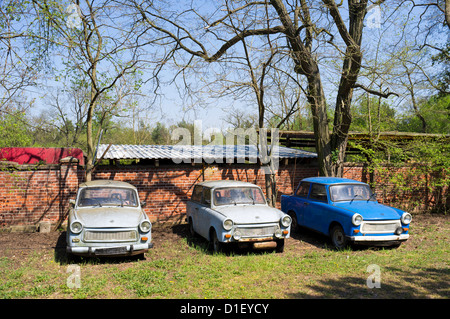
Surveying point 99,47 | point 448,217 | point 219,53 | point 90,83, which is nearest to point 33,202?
point 90,83

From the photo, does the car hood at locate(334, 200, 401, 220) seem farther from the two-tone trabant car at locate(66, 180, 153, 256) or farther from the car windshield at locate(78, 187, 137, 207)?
the car windshield at locate(78, 187, 137, 207)

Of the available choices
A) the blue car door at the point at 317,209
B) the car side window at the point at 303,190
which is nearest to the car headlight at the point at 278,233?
the blue car door at the point at 317,209

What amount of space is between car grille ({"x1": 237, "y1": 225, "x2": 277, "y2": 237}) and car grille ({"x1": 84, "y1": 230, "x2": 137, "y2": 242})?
223cm

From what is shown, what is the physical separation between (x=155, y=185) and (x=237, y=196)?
3.64 meters

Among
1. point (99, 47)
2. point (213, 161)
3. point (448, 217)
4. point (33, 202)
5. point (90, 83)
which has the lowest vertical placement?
point (448, 217)

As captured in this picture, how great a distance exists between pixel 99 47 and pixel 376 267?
9.13 m

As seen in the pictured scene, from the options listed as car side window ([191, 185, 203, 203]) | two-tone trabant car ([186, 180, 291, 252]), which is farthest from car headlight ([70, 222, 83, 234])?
car side window ([191, 185, 203, 203])

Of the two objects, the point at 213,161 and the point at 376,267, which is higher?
the point at 213,161

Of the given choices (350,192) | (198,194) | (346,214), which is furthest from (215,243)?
(350,192)

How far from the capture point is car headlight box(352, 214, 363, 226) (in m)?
7.95

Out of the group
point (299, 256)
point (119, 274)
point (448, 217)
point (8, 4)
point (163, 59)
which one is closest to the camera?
point (119, 274)

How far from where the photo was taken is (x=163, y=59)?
11.8 metres

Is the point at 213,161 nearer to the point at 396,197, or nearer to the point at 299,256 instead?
the point at 299,256

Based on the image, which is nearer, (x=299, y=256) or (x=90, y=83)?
(x=299, y=256)
